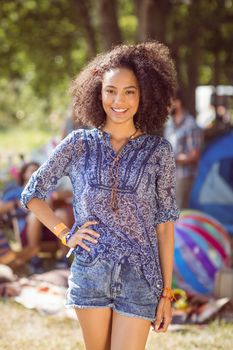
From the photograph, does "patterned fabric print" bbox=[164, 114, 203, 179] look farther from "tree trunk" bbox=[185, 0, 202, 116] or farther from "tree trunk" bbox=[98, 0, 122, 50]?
"tree trunk" bbox=[185, 0, 202, 116]

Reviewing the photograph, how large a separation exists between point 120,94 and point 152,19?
19.7ft

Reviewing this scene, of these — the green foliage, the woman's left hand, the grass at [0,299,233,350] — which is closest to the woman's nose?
the woman's left hand

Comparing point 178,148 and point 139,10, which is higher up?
point 139,10

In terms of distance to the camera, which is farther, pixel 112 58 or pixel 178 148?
pixel 178 148

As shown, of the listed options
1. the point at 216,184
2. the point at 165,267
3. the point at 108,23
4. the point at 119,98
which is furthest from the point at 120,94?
the point at 108,23

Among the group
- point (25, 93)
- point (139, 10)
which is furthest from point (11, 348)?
point (25, 93)

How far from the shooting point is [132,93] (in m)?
2.85

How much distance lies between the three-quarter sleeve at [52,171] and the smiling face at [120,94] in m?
0.18

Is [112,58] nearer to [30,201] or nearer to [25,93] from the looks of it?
[30,201]

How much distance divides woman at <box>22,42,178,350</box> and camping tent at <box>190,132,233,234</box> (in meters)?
5.57

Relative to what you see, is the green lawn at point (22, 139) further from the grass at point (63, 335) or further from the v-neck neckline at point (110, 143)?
the v-neck neckline at point (110, 143)

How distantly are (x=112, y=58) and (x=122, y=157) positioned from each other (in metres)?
0.40

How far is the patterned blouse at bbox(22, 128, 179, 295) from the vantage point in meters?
2.70

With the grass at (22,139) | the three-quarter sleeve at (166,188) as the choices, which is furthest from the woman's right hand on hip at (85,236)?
the grass at (22,139)
